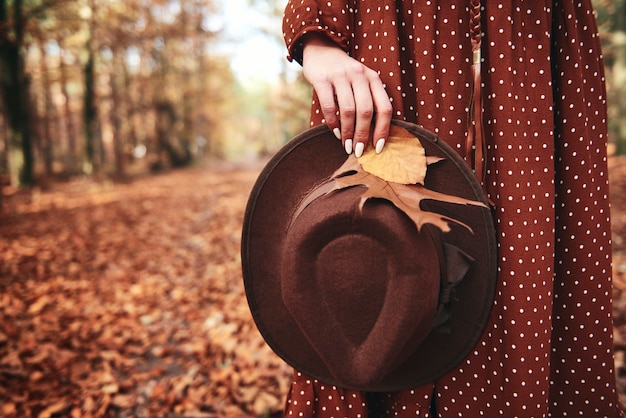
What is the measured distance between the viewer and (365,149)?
0.93 meters

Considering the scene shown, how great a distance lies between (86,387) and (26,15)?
9105 mm

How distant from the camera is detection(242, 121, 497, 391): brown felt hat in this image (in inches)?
31.1

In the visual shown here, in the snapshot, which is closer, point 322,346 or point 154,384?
point 322,346

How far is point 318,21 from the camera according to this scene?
976mm

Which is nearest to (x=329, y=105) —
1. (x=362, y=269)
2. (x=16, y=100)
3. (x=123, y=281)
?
(x=362, y=269)

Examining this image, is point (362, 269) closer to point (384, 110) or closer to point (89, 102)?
point (384, 110)

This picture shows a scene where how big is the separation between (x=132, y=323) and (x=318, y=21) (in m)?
3.33

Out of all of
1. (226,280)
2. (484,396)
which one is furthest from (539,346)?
(226,280)

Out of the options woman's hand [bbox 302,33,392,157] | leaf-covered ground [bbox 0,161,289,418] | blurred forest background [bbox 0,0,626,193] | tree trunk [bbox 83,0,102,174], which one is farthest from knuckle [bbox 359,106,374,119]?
tree trunk [bbox 83,0,102,174]

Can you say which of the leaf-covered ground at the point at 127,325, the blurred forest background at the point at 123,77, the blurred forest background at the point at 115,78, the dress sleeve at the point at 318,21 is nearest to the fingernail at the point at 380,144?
the dress sleeve at the point at 318,21

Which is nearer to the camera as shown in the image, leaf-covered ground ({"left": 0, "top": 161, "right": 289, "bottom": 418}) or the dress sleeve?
the dress sleeve

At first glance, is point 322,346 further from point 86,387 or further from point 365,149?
point 86,387

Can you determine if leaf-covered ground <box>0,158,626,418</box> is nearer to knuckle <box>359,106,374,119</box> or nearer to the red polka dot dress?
the red polka dot dress

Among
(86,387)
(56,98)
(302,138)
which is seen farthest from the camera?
(56,98)
